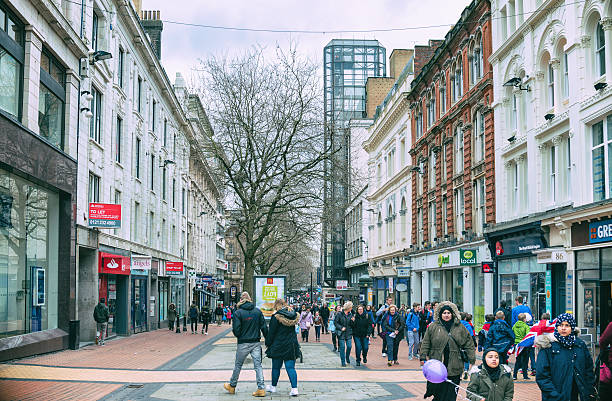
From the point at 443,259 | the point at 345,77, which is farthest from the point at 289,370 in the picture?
the point at 345,77

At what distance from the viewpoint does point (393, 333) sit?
60.0 ft

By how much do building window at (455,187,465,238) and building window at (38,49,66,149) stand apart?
1828 centimetres

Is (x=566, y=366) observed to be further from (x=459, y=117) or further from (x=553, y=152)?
(x=459, y=117)

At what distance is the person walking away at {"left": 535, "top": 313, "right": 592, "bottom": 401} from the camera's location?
795cm

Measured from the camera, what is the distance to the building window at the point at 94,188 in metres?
25.2

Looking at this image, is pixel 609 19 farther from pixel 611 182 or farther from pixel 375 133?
pixel 375 133

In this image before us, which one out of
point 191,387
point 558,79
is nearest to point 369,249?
point 558,79

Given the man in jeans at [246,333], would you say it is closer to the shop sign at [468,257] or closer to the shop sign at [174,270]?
the shop sign at [468,257]

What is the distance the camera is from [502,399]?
6.95 metres

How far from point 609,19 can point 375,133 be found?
1425 inches

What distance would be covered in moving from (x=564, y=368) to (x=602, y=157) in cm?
1233

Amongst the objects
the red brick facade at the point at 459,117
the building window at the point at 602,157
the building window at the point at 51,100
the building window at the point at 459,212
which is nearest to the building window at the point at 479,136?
the red brick facade at the point at 459,117

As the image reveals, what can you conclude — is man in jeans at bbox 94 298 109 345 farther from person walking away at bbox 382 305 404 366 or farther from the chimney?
the chimney

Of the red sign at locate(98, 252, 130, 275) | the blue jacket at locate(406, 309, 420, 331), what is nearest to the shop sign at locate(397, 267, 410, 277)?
the red sign at locate(98, 252, 130, 275)
